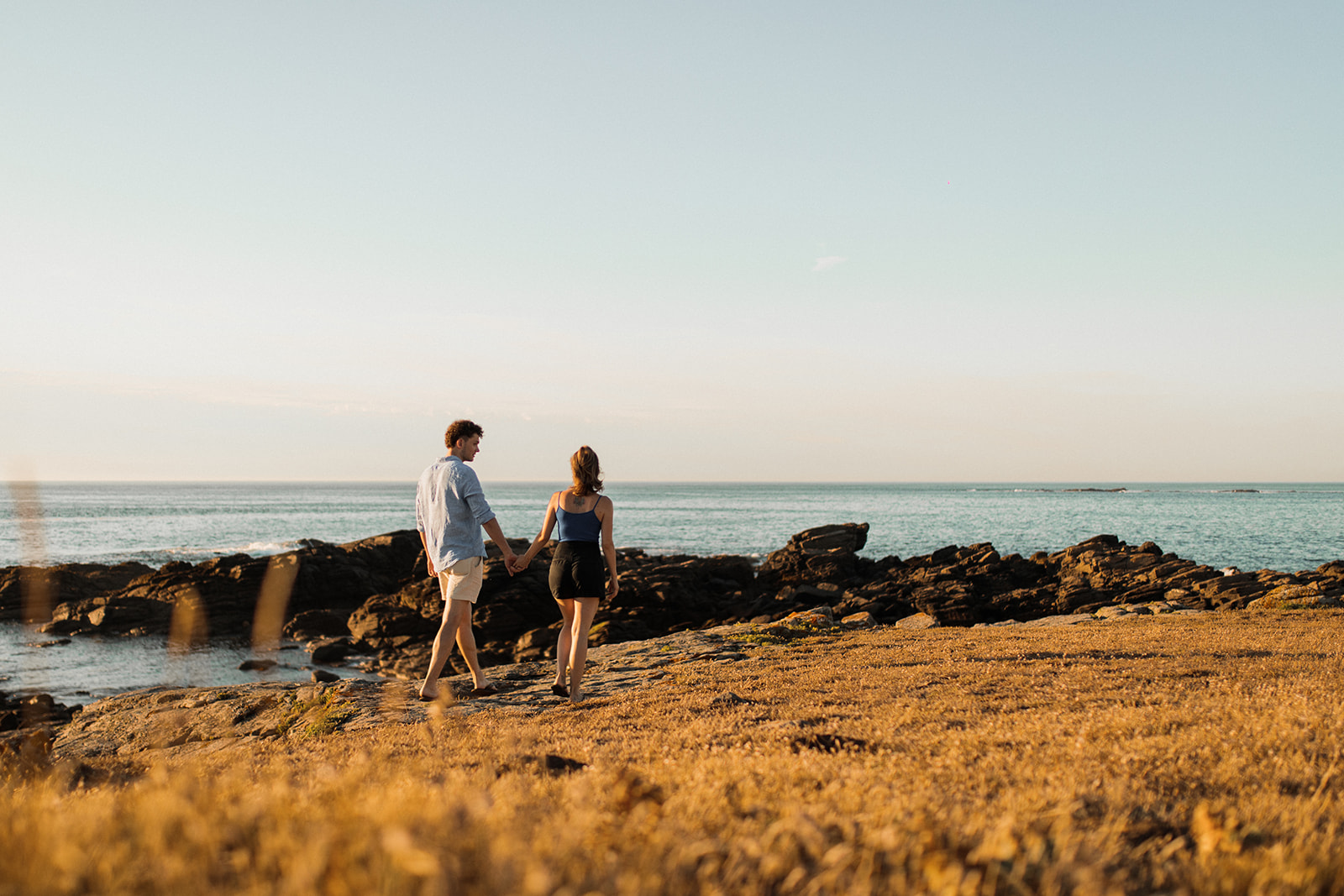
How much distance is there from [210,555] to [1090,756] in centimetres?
5836

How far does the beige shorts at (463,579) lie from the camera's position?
28.8 ft

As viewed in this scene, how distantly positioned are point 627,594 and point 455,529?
19625 mm

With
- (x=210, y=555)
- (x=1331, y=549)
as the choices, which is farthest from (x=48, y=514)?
(x=1331, y=549)

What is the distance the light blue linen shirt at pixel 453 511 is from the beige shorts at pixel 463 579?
0.23ft

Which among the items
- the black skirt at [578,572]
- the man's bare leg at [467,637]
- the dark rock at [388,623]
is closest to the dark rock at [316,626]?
the dark rock at [388,623]

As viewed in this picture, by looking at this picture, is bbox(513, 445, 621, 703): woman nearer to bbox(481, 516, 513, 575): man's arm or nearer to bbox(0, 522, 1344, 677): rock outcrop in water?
bbox(481, 516, 513, 575): man's arm

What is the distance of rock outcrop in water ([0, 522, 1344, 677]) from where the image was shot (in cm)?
2317

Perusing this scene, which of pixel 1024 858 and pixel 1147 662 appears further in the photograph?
pixel 1147 662

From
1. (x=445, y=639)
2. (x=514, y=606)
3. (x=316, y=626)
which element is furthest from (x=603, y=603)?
(x=445, y=639)

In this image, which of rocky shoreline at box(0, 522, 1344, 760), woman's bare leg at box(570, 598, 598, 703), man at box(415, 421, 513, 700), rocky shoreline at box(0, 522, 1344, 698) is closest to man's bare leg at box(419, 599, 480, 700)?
man at box(415, 421, 513, 700)

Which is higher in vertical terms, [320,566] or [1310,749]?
[1310,749]

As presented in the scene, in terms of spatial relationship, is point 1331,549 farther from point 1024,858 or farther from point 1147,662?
point 1024,858

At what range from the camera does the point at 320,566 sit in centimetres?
3456

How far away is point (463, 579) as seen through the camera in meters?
8.80
